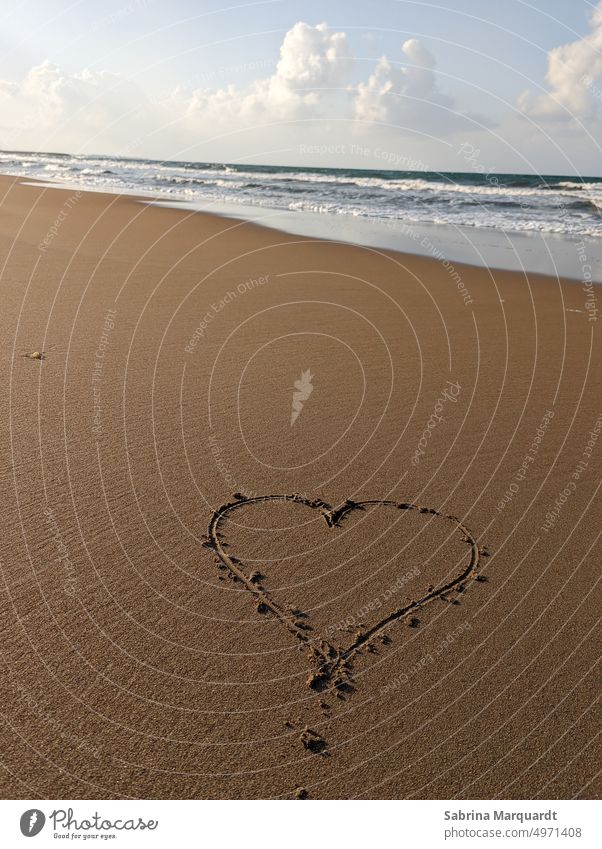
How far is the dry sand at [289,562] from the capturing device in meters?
3.11

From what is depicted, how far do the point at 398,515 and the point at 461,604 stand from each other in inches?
38.3

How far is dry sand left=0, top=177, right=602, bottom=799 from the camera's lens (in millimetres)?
3109

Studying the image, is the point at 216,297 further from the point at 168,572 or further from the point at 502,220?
the point at 502,220

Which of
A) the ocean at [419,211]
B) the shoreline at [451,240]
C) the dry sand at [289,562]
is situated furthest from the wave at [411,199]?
the dry sand at [289,562]

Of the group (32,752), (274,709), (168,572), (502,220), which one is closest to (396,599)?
(274,709)

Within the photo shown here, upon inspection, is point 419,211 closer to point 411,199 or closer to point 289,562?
point 411,199

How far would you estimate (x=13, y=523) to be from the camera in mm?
4438
